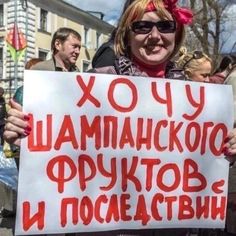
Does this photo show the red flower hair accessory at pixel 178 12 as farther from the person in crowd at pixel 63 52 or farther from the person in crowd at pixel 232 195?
the person in crowd at pixel 63 52

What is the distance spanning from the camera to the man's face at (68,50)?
4.21 m

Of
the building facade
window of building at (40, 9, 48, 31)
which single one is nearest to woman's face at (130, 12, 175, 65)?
the building facade

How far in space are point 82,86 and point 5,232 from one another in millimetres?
3690

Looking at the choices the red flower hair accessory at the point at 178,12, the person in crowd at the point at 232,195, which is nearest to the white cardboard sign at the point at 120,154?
the red flower hair accessory at the point at 178,12

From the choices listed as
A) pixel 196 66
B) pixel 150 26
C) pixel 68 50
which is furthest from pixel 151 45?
pixel 68 50

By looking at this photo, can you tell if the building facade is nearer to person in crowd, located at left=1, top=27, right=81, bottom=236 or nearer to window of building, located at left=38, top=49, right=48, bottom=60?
window of building, located at left=38, top=49, right=48, bottom=60

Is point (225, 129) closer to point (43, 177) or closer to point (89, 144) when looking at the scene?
point (89, 144)

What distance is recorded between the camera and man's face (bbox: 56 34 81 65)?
4.21 m

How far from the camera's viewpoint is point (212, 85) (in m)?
2.05

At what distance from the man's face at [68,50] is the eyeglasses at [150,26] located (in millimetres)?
2268

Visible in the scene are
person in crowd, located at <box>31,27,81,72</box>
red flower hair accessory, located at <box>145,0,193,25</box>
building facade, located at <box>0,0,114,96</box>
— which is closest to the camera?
red flower hair accessory, located at <box>145,0,193,25</box>

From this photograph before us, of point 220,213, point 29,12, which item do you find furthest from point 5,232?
point 29,12

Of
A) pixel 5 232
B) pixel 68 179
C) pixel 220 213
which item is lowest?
pixel 5 232

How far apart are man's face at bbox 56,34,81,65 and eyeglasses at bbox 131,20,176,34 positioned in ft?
7.44
